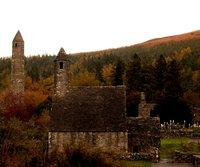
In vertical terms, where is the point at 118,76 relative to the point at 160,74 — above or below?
above

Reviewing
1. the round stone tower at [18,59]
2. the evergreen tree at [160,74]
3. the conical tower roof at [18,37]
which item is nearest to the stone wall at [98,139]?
the round stone tower at [18,59]

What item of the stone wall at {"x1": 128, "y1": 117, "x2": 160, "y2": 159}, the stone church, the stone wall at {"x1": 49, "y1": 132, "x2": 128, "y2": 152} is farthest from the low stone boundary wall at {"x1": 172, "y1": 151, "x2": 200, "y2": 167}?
the stone wall at {"x1": 49, "y1": 132, "x2": 128, "y2": 152}

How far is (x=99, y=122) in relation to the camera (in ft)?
160

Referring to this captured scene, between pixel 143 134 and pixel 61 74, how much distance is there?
33.5 ft

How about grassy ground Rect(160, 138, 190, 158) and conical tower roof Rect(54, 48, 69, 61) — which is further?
conical tower roof Rect(54, 48, 69, 61)

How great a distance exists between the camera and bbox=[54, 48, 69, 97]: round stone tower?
5175 centimetres

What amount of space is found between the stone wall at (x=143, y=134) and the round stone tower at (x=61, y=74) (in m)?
6.98

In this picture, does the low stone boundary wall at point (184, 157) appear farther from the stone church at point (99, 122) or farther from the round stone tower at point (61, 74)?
the round stone tower at point (61, 74)

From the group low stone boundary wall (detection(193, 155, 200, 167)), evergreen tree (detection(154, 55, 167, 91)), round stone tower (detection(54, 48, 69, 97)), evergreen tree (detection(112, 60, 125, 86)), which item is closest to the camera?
low stone boundary wall (detection(193, 155, 200, 167))

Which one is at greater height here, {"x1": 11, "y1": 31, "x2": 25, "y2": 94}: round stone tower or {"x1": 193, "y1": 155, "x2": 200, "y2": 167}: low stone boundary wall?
{"x1": 11, "y1": 31, "x2": 25, "y2": 94}: round stone tower

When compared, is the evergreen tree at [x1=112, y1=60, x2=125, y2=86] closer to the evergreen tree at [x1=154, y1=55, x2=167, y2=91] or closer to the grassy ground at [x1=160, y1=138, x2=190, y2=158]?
the evergreen tree at [x1=154, y1=55, x2=167, y2=91]

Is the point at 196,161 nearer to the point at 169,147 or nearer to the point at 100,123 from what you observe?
the point at 169,147

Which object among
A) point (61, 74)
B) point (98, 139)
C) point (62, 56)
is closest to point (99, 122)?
point (98, 139)

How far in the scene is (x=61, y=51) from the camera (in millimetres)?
54812
